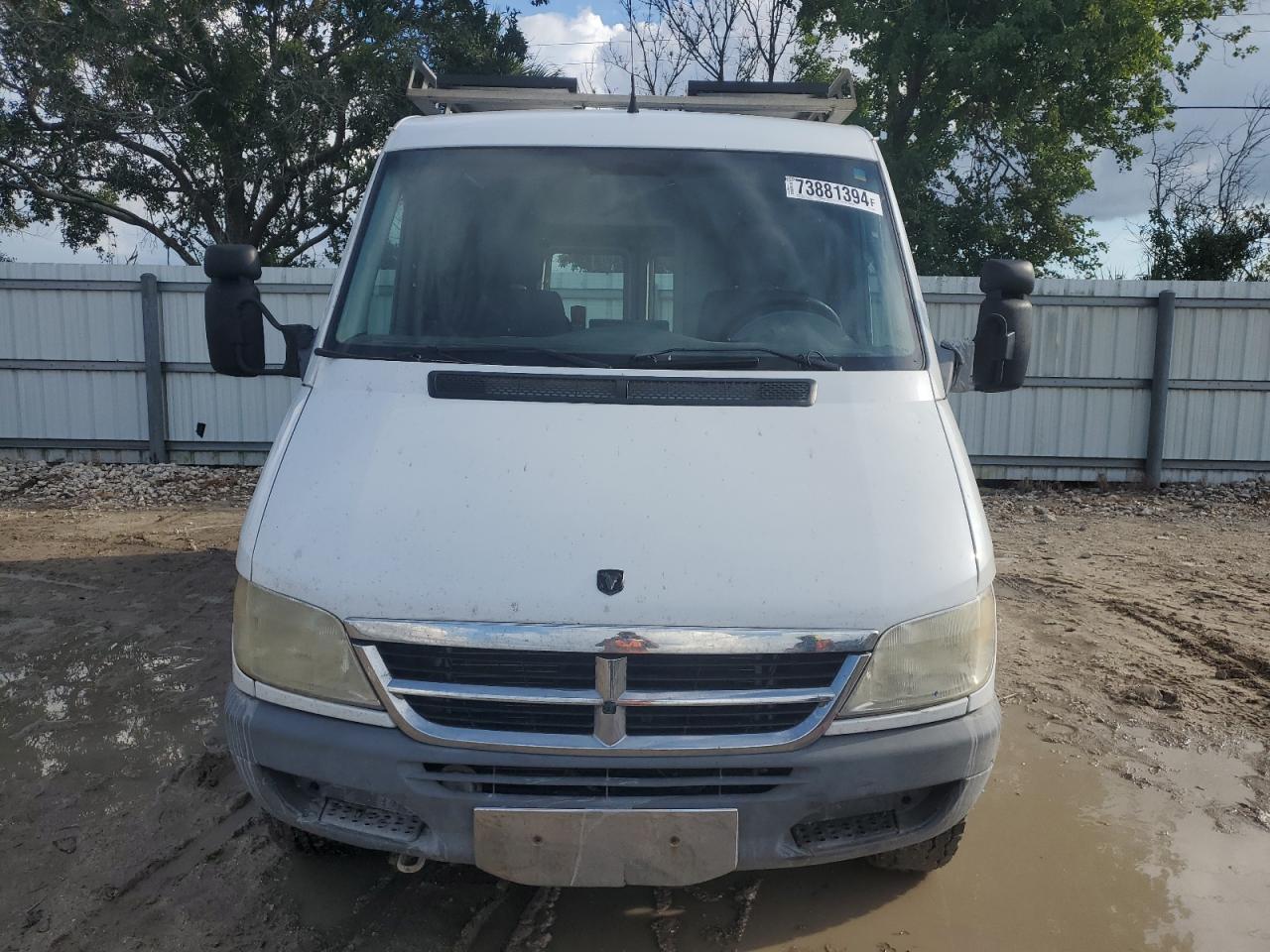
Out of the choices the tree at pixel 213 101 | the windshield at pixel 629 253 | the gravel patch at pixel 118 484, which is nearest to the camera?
the windshield at pixel 629 253

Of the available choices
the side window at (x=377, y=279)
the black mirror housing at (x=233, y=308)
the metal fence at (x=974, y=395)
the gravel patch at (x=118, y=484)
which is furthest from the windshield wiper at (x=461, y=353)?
the metal fence at (x=974, y=395)

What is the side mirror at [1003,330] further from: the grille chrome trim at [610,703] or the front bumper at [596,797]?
the grille chrome trim at [610,703]

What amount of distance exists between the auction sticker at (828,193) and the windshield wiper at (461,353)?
105cm

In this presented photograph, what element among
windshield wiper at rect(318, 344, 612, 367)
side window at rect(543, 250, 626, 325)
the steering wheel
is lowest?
windshield wiper at rect(318, 344, 612, 367)

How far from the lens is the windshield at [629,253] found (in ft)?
10.5

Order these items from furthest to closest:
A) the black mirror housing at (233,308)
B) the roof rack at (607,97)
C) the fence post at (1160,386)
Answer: the fence post at (1160,386)
the roof rack at (607,97)
the black mirror housing at (233,308)

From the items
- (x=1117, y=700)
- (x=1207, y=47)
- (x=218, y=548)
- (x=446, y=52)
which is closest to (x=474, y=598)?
(x=1117, y=700)

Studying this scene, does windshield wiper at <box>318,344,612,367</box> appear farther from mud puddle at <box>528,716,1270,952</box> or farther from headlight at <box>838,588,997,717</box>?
mud puddle at <box>528,716,1270,952</box>

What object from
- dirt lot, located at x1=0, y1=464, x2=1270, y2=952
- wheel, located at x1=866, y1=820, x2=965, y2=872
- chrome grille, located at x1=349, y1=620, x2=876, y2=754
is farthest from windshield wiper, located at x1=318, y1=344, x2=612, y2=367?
wheel, located at x1=866, y1=820, x2=965, y2=872

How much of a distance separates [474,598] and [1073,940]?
1.95 meters

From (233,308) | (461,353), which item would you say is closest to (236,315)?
(233,308)

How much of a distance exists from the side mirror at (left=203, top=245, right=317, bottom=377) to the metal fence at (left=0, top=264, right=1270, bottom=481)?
24.6 feet

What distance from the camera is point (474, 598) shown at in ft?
7.70

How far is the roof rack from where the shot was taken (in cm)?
461
